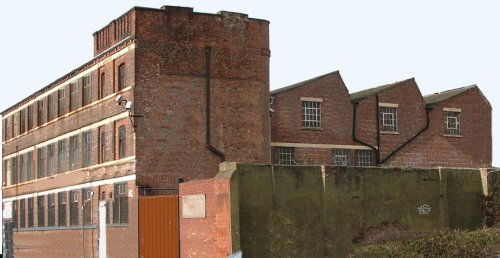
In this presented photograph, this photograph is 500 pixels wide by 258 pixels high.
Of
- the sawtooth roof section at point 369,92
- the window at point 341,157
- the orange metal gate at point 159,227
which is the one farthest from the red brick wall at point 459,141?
the orange metal gate at point 159,227

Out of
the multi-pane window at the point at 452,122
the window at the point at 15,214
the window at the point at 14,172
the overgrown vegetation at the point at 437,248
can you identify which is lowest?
the overgrown vegetation at the point at 437,248

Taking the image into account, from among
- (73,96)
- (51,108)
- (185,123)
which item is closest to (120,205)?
(185,123)

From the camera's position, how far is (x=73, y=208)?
45.0 metres

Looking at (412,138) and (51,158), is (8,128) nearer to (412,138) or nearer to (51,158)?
(51,158)

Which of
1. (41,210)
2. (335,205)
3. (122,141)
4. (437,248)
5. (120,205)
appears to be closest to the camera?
(437,248)

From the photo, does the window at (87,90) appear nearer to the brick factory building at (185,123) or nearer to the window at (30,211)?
the brick factory building at (185,123)

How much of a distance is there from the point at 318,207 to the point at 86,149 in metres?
17.8

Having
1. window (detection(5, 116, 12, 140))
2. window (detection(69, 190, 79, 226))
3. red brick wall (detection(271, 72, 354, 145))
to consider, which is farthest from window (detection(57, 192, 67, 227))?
window (detection(5, 116, 12, 140))

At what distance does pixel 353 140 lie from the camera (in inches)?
1731

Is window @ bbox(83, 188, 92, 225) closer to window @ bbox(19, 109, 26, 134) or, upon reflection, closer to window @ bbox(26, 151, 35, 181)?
window @ bbox(26, 151, 35, 181)

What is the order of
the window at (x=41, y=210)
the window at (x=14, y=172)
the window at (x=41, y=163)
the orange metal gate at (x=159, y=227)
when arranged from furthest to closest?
the window at (x=14, y=172) < the window at (x=41, y=163) < the window at (x=41, y=210) < the orange metal gate at (x=159, y=227)

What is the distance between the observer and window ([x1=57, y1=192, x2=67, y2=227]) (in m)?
46.5

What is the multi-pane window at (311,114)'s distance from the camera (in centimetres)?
4266

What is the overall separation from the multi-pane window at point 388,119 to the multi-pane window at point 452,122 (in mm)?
3284
